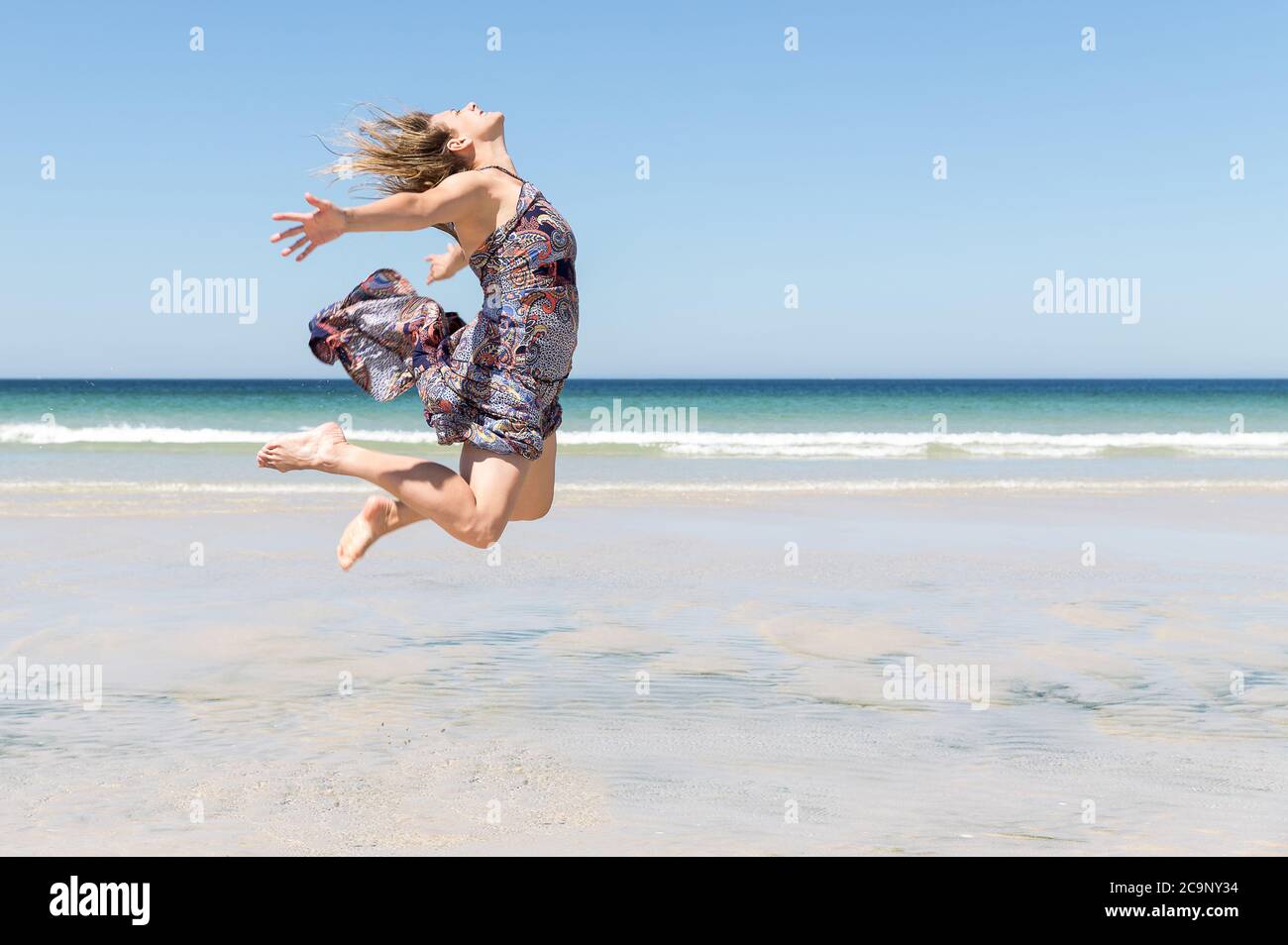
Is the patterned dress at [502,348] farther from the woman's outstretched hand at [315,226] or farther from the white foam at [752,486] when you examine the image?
the white foam at [752,486]

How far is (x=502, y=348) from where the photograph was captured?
4.57 m

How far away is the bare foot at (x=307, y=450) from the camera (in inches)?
183

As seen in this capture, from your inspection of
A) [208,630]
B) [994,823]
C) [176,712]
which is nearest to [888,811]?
[994,823]

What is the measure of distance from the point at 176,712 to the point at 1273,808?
4.84m

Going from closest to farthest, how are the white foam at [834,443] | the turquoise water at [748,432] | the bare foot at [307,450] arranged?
the bare foot at [307,450]
the turquoise water at [748,432]
the white foam at [834,443]

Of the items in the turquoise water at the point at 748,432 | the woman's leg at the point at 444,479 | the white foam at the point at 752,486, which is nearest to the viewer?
the woman's leg at the point at 444,479

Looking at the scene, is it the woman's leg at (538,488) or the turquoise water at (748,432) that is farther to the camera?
the turquoise water at (748,432)

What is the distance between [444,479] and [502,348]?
527mm

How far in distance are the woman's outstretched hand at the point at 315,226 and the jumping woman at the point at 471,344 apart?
420mm

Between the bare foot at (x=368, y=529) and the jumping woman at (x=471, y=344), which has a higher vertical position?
the jumping woman at (x=471, y=344)

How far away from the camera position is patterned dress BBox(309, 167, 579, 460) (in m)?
4.52

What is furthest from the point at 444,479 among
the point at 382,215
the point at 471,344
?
the point at 382,215

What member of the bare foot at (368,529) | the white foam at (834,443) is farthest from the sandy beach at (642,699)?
the white foam at (834,443)

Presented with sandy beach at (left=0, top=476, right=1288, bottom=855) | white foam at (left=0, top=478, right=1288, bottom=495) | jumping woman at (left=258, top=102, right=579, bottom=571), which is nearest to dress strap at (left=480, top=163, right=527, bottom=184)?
jumping woman at (left=258, top=102, right=579, bottom=571)
